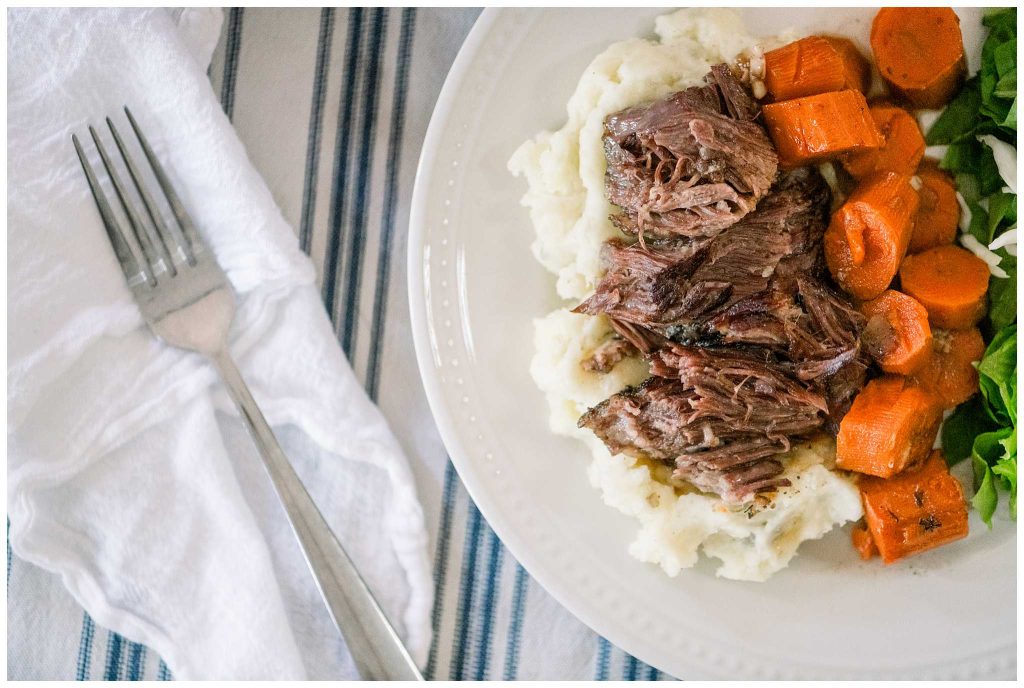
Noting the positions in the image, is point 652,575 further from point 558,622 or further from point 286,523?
point 286,523

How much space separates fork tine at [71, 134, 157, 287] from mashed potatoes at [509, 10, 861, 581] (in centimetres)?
148

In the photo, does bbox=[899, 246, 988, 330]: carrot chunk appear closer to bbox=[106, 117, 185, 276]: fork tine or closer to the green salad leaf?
the green salad leaf

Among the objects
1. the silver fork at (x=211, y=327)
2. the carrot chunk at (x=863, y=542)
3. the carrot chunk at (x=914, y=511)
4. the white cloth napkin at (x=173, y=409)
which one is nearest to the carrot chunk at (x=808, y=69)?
the carrot chunk at (x=914, y=511)

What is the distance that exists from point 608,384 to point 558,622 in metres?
1.13

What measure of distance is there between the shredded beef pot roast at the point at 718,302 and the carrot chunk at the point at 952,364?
29 cm

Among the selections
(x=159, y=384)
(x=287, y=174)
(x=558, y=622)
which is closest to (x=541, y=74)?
(x=287, y=174)

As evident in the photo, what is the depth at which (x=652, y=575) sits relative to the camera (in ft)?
10.1

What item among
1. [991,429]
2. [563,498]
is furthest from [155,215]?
[991,429]

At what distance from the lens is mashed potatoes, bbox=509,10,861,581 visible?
2.87m

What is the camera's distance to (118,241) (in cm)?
311

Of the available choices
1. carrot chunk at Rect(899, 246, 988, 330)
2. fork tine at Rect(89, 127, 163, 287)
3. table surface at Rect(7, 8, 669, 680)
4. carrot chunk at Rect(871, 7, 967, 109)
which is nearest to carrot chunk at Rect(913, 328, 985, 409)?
carrot chunk at Rect(899, 246, 988, 330)

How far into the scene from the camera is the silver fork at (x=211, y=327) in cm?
313

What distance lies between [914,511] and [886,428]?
0.38 m

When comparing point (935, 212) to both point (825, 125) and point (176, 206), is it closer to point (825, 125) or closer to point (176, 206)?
point (825, 125)
